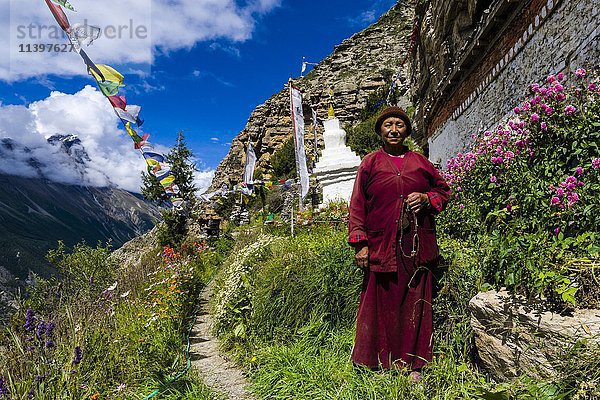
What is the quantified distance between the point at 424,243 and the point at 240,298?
2.72 metres

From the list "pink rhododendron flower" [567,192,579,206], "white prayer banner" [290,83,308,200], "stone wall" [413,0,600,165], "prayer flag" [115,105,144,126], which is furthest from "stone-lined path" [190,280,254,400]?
"stone wall" [413,0,600,165]

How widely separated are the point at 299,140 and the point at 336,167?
5.95 ft

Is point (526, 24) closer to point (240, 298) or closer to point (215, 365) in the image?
point (240, 298)

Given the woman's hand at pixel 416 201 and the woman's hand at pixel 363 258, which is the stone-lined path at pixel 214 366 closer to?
the woman's hand at pixel 363 258

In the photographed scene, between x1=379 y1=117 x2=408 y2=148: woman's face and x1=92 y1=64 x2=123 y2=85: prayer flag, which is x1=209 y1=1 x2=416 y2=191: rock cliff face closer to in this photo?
x1=92 y1=64 x2=123 y2=85: prayer flag

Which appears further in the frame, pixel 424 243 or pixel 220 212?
pixel 220 212

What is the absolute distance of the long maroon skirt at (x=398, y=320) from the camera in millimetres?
2584

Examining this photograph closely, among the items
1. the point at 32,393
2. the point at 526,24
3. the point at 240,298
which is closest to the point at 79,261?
the point at 240,298

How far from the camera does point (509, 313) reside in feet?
6.68

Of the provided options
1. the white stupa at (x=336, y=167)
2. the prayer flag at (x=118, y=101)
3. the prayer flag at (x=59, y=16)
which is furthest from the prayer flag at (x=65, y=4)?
the white stupa at (x=336, y=167)

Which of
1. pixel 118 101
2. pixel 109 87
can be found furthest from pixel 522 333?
pixel 118 101

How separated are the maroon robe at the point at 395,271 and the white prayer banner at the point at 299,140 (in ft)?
18.8

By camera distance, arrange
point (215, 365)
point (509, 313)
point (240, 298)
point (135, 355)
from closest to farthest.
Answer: point (509, 313), point (135, 355), point (215, 365), point (240, 298)

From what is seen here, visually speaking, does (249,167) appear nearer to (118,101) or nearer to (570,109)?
(118,101)
